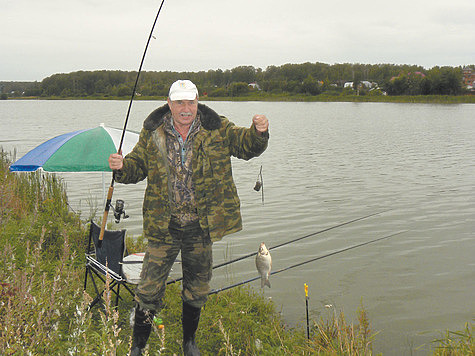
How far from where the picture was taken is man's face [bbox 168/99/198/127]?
3500mm

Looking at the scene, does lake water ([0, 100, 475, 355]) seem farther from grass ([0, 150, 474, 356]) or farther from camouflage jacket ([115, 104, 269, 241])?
camouflage jacket ([115, 104, 269, 241])

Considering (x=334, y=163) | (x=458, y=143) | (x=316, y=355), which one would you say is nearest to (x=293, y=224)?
(x=316, y=355)

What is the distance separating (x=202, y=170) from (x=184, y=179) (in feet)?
0.52

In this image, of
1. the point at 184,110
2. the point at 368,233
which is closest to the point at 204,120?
the point at 184,110

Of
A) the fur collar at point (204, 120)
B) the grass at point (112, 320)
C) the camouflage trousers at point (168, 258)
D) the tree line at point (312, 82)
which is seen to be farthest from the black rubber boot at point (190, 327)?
the tree line at point (312, 82)

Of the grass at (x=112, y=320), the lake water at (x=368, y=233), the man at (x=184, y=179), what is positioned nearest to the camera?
the grass at (x=112, y=320)

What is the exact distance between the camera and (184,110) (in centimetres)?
351

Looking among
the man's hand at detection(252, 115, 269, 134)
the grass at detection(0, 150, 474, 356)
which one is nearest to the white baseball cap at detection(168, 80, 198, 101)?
the man's hand at detection(252, 115, 269, 134)

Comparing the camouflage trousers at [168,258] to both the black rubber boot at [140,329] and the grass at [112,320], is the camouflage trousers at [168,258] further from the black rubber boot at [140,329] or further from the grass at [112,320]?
the grass at [112,320]

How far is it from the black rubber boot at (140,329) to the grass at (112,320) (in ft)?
0.35

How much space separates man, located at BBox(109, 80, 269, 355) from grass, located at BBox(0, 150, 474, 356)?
1.91ft

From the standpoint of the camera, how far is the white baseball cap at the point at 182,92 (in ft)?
11.3

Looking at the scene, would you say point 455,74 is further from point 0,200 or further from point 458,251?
point 0,200

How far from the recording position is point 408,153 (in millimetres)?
21250
